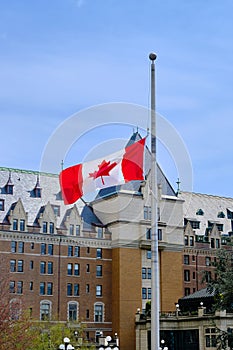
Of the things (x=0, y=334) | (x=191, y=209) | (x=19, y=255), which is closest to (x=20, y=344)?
(x=0, y=334)

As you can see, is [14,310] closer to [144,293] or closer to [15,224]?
[15,224]

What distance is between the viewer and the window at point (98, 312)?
65.6m

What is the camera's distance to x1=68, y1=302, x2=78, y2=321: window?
64.0 meters

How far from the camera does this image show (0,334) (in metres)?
29.3

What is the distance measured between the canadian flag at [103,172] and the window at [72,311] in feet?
136

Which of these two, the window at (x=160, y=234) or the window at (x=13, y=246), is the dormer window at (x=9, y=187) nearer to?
the window at (x=13, y=246)

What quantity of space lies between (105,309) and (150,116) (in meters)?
48.2

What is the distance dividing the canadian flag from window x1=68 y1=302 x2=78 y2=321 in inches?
1638

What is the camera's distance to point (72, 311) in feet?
211

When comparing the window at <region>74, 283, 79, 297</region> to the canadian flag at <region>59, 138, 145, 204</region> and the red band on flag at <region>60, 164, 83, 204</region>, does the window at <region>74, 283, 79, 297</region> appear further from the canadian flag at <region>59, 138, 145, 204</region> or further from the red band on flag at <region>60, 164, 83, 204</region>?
the red band on flag at <region>60, 164, 83, 204</region>

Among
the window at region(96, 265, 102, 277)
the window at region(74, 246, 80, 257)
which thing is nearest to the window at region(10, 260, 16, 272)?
the window at region(74, 246, 80, 257)

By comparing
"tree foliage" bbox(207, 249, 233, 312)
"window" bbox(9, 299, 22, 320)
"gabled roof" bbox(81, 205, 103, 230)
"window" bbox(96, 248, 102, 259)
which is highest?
"gabled roof" bbox(81, 205, 103, 230)

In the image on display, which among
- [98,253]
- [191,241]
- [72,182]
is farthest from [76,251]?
[72,182]

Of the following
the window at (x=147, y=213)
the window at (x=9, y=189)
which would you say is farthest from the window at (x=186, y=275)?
the window at (x=9, y=189)
